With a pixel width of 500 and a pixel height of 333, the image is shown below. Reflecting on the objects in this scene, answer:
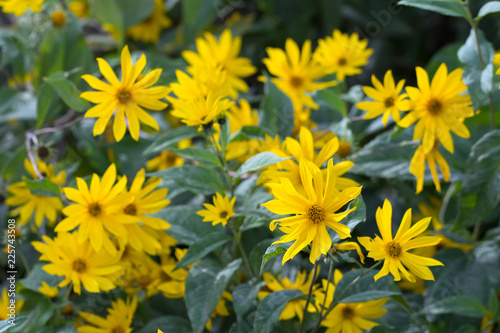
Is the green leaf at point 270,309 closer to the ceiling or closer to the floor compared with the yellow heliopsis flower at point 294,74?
closer to the floor

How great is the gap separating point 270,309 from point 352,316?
14cm

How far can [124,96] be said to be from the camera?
2.43ft

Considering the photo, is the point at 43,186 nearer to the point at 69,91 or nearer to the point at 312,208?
the point at 69,91

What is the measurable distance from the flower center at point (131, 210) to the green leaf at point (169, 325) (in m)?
0.19

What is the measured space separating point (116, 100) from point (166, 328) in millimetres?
366

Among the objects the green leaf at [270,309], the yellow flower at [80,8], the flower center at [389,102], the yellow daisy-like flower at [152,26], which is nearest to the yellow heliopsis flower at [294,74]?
the flower center at [389,102]

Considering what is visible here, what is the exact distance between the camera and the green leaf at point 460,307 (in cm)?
79

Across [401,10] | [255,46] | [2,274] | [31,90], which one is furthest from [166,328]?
[401,10]

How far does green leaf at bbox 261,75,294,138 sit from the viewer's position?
0.95m

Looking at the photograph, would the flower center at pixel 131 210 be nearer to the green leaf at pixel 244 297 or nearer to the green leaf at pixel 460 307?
the green leaf at pixel 244 297

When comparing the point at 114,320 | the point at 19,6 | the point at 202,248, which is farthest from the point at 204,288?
the point at 19,6

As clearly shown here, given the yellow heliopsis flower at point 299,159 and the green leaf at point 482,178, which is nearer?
the yellow heliopsis flower at point 299,159

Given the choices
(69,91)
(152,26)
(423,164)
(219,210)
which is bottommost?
(219,210)

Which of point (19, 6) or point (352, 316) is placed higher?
point (19, 6)
